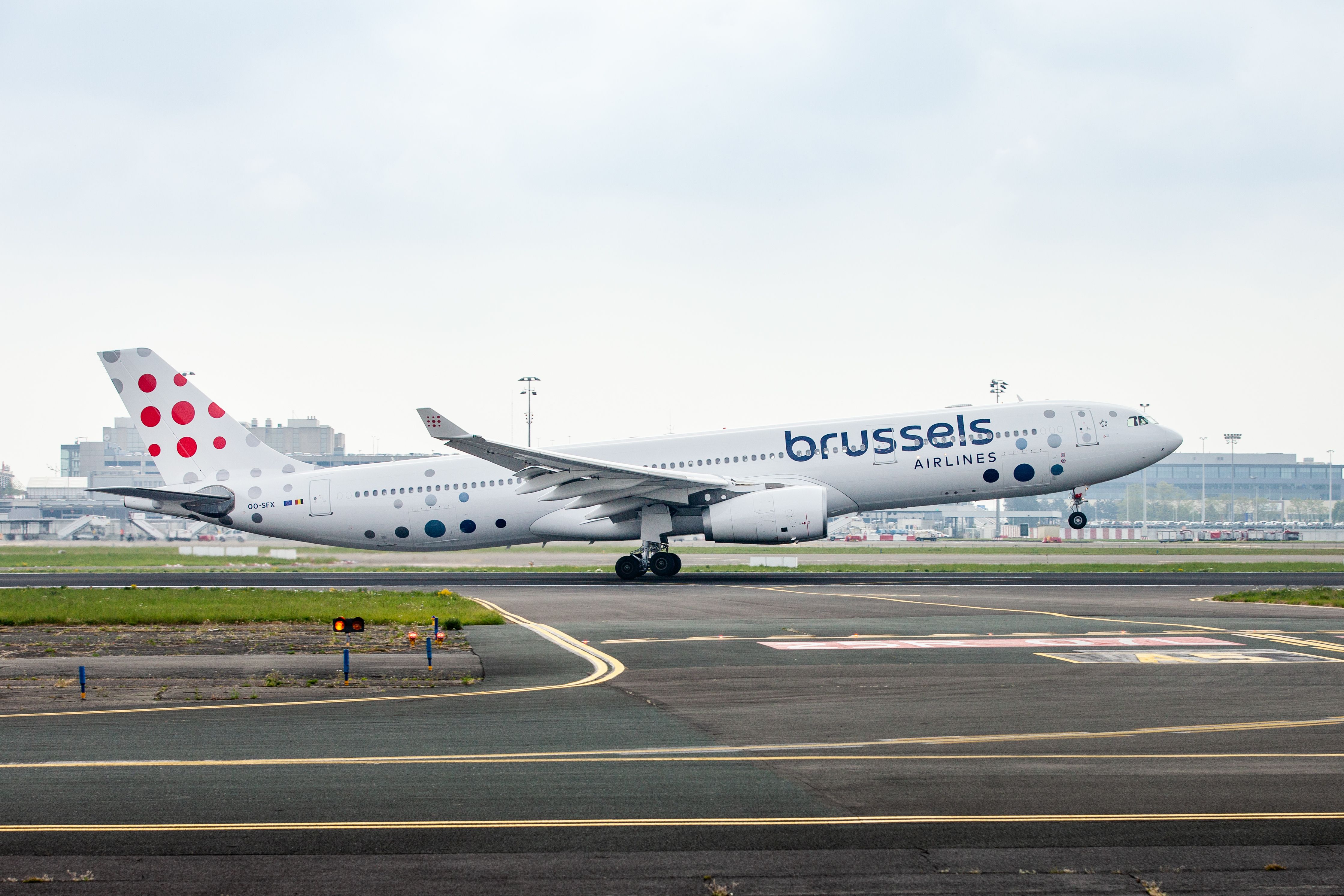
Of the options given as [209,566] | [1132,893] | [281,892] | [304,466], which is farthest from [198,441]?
[1132,893]

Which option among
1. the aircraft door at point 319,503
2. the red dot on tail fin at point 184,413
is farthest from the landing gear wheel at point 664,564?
the red dot on tail fin at point 184,413

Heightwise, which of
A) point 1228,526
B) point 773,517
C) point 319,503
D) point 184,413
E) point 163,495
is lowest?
point 1228,526

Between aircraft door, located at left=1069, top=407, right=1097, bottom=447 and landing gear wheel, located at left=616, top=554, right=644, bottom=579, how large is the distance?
589 inches

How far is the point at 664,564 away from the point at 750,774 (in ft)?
88.4

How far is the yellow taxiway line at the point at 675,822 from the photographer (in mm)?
7730

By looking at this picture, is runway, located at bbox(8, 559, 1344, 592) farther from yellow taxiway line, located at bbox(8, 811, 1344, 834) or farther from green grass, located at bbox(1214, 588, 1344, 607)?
yellow taxiway line, located at bbox(8, 811, 1344, 834)

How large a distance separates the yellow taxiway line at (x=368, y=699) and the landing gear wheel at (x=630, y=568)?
18.5 meters

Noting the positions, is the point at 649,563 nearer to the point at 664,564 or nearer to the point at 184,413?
the point at 664,564

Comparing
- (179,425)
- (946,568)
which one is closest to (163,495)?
(179,425)

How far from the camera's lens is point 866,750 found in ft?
33.8

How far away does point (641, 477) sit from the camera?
33.6m

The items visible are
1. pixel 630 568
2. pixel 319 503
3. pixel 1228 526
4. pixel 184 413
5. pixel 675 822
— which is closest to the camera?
pixel 675 822

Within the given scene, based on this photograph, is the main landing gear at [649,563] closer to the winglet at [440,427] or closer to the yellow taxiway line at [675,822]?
the winglet at [440,427]

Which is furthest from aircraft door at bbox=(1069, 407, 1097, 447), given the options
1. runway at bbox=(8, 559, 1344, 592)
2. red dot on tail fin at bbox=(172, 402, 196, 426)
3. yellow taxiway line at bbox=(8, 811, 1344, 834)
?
red dot on tail fin at bbox=(172, 402, 196, 426)
